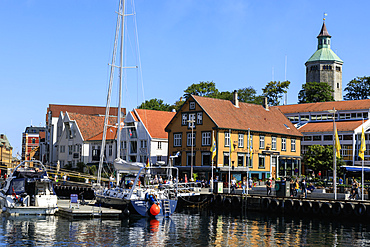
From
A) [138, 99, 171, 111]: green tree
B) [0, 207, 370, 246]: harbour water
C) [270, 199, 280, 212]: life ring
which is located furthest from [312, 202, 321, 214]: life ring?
[138, 99, 171, 111]: green tree

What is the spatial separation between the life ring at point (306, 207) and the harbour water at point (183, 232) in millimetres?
2049

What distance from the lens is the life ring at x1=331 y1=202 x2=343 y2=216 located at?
4459 cm

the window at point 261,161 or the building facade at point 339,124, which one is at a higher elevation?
the building facade at point 339,124

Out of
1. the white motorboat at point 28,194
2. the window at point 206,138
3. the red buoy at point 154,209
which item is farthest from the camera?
the window at point 206,138

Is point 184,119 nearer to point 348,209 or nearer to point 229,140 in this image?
point 229,140

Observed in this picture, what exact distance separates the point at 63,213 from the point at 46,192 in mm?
2710

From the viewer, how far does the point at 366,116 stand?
319ft

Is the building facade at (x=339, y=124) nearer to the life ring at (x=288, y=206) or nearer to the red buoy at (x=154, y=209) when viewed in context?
the life ring at (x=288, y=206)

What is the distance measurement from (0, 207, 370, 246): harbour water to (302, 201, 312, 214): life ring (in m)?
2.05

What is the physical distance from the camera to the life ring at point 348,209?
144 ft

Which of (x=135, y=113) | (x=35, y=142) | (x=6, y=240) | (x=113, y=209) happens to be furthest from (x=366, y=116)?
(x=35, y=142)

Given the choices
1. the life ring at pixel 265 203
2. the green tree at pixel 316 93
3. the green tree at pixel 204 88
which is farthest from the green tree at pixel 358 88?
the life ring at pixel 265 203

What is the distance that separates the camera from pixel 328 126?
316 feet

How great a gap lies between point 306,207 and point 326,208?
2.00 metres
